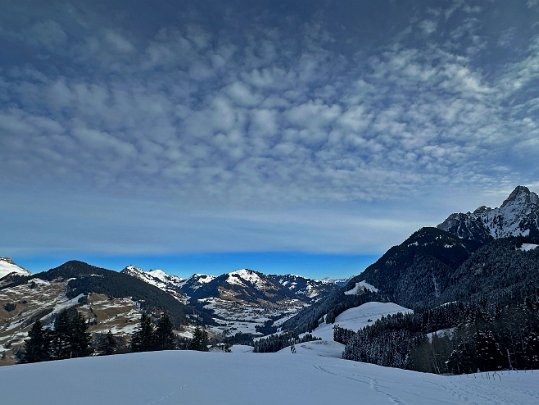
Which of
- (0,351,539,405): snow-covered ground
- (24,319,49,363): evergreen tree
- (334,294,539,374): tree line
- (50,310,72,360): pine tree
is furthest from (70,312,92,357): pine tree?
(334,294,539,374): tree line

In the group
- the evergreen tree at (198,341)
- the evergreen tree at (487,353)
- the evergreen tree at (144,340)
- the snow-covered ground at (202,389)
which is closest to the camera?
the snow-covered ground at (202,389)

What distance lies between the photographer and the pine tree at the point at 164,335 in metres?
70.4

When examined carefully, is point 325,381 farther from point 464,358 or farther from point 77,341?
point 464,358

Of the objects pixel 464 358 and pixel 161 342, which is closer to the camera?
pixel 161 342

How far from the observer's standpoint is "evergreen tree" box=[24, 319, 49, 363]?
188ft

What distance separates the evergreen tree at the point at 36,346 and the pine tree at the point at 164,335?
18.5 m

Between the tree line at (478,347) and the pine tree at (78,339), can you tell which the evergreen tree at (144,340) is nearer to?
the pine tree at (78,339)

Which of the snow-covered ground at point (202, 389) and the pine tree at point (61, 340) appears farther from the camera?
the pine tree at point (61, 340)

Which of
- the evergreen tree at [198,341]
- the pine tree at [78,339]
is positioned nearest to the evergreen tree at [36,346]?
the pine tree at [78,339]

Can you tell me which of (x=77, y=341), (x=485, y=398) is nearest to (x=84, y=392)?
(x=485, y=398)

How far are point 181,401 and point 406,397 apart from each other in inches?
474

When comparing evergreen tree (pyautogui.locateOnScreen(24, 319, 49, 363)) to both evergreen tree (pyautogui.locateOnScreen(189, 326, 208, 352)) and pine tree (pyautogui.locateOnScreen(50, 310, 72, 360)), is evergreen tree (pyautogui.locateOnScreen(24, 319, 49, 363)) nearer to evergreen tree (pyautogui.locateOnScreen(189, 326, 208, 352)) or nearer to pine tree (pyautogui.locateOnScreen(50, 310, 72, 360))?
pine tree (pyautogui.locateOnScreen(50, 310, 72, 360))

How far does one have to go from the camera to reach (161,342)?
7069cm

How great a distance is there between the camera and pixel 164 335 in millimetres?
72062
